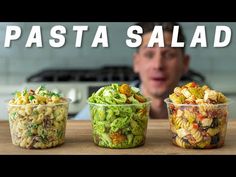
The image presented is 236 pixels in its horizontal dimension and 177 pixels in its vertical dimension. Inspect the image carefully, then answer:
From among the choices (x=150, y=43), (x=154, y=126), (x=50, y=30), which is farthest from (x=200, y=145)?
(x=50, y=30)

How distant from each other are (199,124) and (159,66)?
1.95 metres

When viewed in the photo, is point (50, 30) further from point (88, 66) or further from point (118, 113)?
point (118, 113)

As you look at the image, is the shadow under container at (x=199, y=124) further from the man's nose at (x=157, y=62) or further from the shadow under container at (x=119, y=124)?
the man's nose at (x=157, y=62)

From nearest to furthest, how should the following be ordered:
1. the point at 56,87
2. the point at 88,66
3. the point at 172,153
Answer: the point at 172,153 < the point at 56,87 < the point at 88,66

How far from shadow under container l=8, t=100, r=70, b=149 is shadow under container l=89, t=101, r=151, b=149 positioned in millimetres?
86

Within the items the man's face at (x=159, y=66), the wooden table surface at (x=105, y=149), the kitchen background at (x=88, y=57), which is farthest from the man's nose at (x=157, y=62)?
the wooden table surface at (x=105, y=149)

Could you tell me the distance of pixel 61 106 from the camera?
115 cm

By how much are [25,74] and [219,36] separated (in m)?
1.41

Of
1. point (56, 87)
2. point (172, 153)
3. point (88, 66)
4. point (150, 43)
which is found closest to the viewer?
point (172, 153)

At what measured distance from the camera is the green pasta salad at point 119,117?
1.11 meters

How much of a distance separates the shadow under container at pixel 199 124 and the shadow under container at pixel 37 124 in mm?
269

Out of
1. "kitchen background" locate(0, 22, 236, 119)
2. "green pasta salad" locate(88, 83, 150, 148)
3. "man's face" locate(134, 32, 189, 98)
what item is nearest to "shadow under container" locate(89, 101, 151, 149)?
"green pasta salad" locate(88, 83, 150, 148)

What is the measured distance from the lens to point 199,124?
1.11 metres

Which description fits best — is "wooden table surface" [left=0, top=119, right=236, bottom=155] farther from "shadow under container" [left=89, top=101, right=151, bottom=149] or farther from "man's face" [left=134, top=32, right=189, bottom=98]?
"man's face" [left=134, top=32, right=189, bottom=98]
